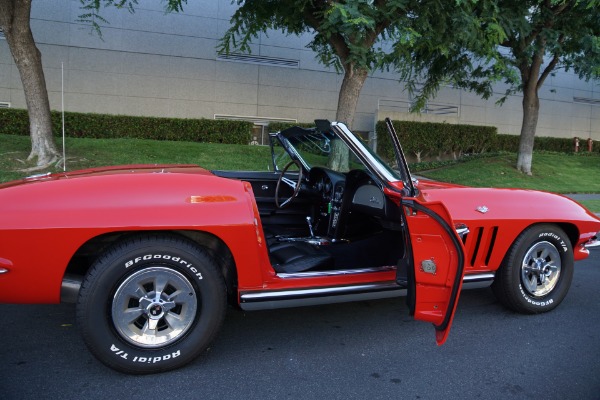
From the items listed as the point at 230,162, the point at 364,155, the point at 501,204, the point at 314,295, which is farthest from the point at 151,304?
the point at 230,162

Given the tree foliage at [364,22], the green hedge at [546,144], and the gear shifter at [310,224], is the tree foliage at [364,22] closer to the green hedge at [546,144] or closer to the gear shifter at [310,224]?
the gear shifter at [310,224]

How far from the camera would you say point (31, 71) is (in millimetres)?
10242

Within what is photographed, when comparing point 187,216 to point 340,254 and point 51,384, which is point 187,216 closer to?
point 51,384

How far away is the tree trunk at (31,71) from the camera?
389 inches

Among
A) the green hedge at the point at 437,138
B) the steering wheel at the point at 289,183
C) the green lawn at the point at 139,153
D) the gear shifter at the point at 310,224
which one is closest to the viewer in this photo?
the steering wheel at the point at 289,183

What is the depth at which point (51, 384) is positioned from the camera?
2.63 metres

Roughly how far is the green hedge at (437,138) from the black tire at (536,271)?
1222 centimetres

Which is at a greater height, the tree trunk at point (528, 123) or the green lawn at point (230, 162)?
the tree trunk at point (528, 123)

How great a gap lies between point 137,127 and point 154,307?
44.5 feet

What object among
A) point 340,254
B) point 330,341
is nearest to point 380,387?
point 330,341

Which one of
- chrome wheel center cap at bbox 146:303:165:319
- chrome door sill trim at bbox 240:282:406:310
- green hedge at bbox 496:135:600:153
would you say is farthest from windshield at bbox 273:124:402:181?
green hedge at bbox 496:135:600:153

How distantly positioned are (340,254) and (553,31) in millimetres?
11657

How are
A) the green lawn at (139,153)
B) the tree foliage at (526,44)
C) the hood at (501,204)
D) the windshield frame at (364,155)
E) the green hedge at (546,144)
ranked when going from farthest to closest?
the green hedge at (546,144), the green lawn at (139,153), the tree foliage at (526,44), the hood at (501,204), the windshield frame at (364,155)

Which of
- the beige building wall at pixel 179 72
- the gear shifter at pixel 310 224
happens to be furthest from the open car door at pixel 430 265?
the beige building wall at pixel 179 72
